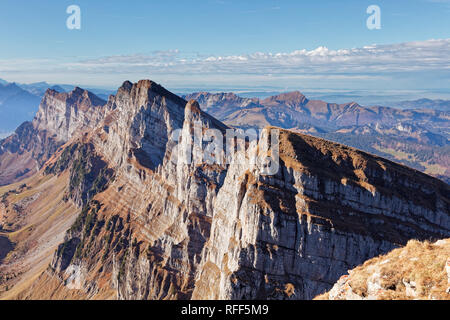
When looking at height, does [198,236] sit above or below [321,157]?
below

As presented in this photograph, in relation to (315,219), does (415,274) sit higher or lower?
higher

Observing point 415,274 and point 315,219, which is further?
point 315,219

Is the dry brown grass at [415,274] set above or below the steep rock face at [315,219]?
above

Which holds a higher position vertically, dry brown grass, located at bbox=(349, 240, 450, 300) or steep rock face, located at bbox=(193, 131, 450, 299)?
dry brown grass, located at bbox=(349, 240, 450, 300)

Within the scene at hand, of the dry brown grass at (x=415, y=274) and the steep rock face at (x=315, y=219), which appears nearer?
the dry brown grass at (x=415, y=274)

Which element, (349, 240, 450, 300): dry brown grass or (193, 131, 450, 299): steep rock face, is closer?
(349, 240, 450, 300): dry brown grass

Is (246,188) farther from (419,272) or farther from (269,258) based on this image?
(419,272)
